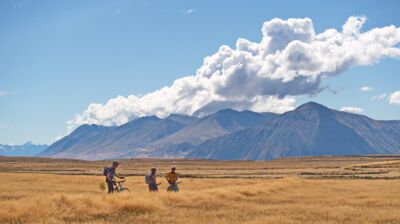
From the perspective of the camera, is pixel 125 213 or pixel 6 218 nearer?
pixel 6 218

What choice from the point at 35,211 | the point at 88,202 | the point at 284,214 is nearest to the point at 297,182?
the point at 284,214

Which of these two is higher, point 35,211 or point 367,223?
point 35,211

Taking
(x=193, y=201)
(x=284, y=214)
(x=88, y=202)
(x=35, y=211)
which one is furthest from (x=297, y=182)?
(x=35, y=211)

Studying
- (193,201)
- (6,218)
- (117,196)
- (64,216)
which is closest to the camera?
(6,218)

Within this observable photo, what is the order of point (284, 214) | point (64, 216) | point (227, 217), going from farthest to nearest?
point (284, 214)
point (227, 217)
point (64, 216)

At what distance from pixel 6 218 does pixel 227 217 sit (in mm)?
8606

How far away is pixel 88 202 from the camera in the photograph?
72.3ft

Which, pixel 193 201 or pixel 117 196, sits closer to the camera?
pixel 117 196

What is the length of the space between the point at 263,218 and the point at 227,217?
158cm

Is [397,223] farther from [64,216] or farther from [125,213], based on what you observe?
[64,216]

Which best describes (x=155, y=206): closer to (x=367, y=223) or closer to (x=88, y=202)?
(x=88, y=202)

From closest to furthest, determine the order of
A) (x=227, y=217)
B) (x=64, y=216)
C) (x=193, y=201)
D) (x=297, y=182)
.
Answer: (x=64, y=216), (x=227, y=217), (x=193, y=201), (x=297, y=182)

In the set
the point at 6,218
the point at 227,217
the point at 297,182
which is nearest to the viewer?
the point at 6,218

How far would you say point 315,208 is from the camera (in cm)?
2481
